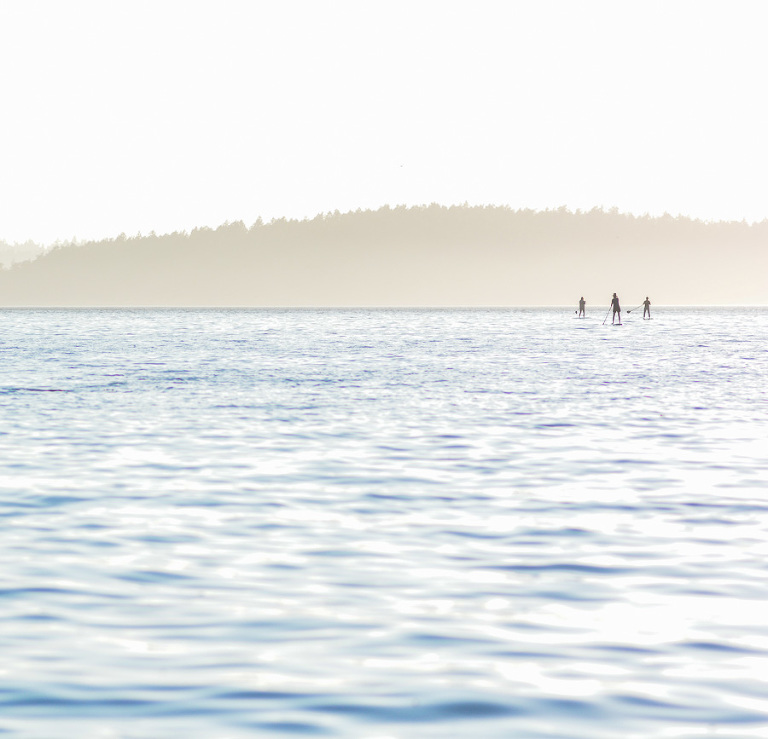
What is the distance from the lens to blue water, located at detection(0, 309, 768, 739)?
8.09m

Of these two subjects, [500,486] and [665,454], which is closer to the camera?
[500,486]

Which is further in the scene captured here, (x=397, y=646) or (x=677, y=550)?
(x=677, y=550)

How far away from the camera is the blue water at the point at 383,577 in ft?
26.6

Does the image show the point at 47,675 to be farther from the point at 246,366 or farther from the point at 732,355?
the point at 732,355

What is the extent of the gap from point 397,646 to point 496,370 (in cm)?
4123

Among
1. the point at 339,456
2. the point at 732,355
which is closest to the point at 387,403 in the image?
the point at 339,456

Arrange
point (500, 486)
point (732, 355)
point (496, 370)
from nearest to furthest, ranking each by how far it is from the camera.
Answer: point (500, 486), point (496, 370), point (732, 355)

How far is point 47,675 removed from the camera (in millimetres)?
8734

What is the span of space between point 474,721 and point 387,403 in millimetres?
25756

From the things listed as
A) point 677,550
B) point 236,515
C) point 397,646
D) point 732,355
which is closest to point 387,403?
point 236,515

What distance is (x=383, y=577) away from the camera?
38.7 ft

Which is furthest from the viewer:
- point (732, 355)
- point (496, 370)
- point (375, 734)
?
point (732, 355)

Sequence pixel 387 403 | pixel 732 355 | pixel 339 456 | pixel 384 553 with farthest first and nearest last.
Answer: pixel 732 355, pixel 387 403, pixel 339 456, pixel 384 553

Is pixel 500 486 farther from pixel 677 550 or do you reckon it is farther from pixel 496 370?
pixel 496 370
